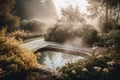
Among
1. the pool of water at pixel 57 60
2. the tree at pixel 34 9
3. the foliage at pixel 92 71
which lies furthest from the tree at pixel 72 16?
the tree at pixel 34 9

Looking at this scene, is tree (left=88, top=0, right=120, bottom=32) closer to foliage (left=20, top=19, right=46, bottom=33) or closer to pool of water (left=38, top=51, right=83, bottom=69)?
pool of water (left=38, top=51, right=83, bottom=69)

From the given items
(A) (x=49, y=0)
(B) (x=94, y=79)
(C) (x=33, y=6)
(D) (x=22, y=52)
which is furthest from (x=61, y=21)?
(A) (x=49, y=0)

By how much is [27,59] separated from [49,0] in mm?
34663

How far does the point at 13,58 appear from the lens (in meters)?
5.54

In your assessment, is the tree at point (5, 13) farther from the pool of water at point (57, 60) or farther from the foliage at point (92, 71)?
the foliage at point (92, 71)

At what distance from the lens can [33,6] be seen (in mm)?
35219

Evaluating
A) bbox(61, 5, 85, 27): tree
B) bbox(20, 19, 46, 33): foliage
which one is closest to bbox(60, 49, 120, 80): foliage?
bbox(61, 5, 85, 27): tree

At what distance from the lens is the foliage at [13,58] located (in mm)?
5201

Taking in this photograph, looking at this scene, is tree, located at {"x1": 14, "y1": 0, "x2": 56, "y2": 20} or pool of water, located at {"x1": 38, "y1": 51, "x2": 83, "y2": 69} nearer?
pool of water, located at {"x1": 38, "y1": 51, "x2": 83, "y2": 69}

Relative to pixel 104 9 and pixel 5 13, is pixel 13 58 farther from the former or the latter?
pixel 104 9

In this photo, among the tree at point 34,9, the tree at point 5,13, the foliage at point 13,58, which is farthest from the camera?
the tree at point 34,9

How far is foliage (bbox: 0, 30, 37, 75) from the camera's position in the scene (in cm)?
520

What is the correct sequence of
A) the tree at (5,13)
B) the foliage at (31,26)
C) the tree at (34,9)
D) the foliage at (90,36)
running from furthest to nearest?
1. the tree at (34,9)
2. the foliage at (31,26)
3. the foliage at (90,36)
4. the tree at (5,13)

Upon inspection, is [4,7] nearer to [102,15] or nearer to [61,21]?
[61,21]
